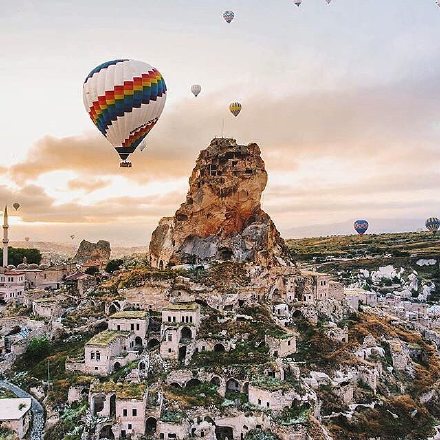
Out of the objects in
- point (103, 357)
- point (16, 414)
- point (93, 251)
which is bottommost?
point (16, 414)

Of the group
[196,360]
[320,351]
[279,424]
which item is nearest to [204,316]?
[196,360]

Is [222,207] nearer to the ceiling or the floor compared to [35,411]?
nearer to the ceiling

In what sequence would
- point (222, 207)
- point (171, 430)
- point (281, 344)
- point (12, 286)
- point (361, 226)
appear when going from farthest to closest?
1. point (361, 226)
2. point (222, 207)
3. point (12, 286)
4. point (281, 344)
5. point (171, 430)

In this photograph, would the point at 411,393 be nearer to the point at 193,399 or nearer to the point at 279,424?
the point at 279,424

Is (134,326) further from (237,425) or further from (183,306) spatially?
(237,425)

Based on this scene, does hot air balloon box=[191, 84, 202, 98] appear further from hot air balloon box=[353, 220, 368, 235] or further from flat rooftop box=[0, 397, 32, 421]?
hot air balloon box=[353, 220, 368, 235]

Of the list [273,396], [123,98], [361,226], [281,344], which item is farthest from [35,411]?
[361,226]

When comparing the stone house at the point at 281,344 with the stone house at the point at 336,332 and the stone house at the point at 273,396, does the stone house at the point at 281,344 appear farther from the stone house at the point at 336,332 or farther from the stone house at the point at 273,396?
the stone house at the point at 273,396

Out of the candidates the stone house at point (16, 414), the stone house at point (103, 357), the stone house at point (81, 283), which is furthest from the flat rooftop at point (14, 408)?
the stone house at point (81, 283)
